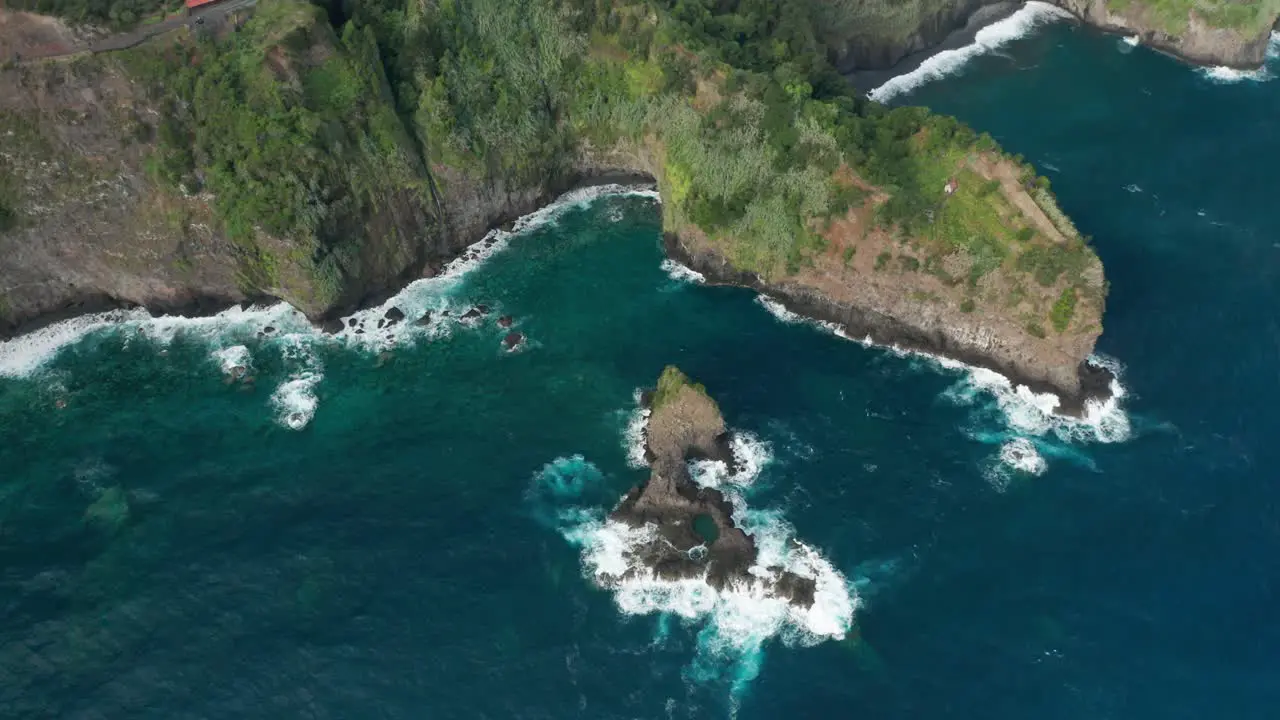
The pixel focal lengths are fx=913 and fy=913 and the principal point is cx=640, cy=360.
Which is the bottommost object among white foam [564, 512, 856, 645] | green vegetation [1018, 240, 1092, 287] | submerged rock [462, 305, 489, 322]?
white foam [564, 512, 856, 645]

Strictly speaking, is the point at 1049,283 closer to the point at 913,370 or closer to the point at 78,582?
the point at 913,370

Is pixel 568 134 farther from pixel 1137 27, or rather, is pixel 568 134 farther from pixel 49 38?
pixel 1137 27

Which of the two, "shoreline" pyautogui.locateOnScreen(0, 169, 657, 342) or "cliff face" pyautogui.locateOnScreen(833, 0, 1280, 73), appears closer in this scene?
"shoreline" pyautogui.locateOnScreen(0, 169, 657, 342)

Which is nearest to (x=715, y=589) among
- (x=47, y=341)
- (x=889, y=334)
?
(x=889, y=334)

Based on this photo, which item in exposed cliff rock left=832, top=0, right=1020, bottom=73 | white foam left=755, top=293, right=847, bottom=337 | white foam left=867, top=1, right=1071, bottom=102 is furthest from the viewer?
exposed cliff rock left=832, top=0, right=1020, bottom=73

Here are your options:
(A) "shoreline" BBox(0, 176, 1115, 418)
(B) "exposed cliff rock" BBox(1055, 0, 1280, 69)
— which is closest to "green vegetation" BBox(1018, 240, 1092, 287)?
(A) "shoreline" BBox(0, 176, 1115, 418)

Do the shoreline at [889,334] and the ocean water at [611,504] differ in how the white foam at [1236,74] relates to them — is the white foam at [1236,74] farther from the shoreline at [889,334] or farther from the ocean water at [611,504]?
the shoreline at [889,334]

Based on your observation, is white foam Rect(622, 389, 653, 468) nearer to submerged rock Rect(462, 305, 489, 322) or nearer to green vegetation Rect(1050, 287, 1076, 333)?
submerged rock Rect(462, 305, 489, 322)
